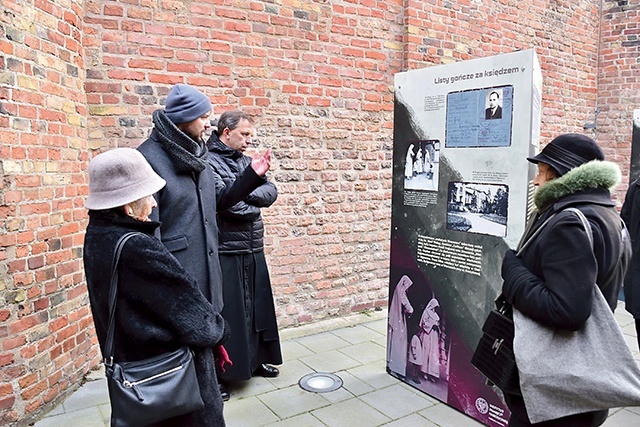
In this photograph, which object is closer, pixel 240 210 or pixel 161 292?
pixel 161 292

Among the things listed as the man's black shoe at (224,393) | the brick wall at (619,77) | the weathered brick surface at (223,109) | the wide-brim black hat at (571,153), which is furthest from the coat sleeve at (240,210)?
the brick wall at (619,77)

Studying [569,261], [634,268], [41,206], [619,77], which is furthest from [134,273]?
[619,77]

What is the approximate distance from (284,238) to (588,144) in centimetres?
316

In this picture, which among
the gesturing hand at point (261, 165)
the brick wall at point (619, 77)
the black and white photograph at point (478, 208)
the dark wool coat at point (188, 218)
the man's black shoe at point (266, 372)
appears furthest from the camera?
the brick wall at point (619, 77)

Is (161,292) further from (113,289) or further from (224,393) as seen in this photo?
(224,393)

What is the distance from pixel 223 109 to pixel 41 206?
173 centimetres

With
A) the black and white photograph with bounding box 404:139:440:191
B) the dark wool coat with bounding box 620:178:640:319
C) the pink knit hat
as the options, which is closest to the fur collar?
the black and white photograph with bounding box 404:139:440:191

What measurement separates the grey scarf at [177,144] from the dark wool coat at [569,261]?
157 centimetres

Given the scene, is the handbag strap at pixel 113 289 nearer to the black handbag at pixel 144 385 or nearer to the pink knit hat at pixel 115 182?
the black handbag at pixel 144 385

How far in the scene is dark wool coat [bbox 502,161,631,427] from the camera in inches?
69.9

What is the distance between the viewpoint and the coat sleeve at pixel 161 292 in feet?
5.86

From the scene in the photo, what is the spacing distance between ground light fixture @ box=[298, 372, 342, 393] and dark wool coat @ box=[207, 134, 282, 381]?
16.7 inches

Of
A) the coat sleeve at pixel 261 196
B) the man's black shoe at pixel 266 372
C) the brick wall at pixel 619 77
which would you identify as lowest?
the man's black shoe at pixel 266 372

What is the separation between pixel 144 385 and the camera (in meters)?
1.80
